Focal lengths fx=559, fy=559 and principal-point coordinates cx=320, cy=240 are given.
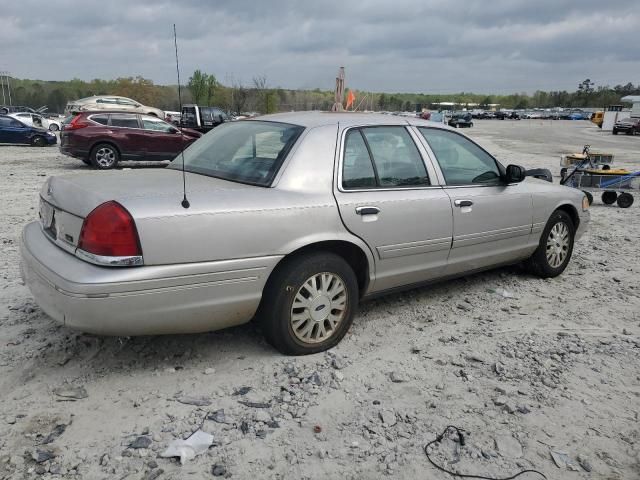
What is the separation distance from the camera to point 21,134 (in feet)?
72.7

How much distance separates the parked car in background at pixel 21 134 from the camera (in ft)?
72.3

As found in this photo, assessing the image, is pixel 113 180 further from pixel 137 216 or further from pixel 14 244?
pixel 14 244

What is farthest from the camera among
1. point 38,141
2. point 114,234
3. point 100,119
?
point 38,141

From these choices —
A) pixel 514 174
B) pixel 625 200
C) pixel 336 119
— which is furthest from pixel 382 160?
pixel 625 200

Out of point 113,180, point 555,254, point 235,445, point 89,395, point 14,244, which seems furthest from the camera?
point 14,244

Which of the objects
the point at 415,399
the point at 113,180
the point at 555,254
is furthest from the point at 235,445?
the point at 555,254

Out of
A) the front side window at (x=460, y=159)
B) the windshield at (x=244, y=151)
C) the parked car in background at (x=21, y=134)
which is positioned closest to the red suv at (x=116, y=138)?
the parked car in background at (x=21, y=134)

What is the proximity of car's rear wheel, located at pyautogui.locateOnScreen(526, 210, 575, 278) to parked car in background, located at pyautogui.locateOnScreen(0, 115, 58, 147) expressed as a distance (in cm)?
2199

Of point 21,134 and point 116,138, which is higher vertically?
point 116,138

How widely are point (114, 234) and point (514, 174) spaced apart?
3382mm

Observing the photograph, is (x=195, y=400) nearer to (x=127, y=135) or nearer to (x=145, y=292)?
(x=145, y=292)

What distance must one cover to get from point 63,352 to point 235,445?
157 cm

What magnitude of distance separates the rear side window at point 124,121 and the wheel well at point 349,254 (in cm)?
1281

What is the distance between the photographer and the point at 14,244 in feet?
20.8
